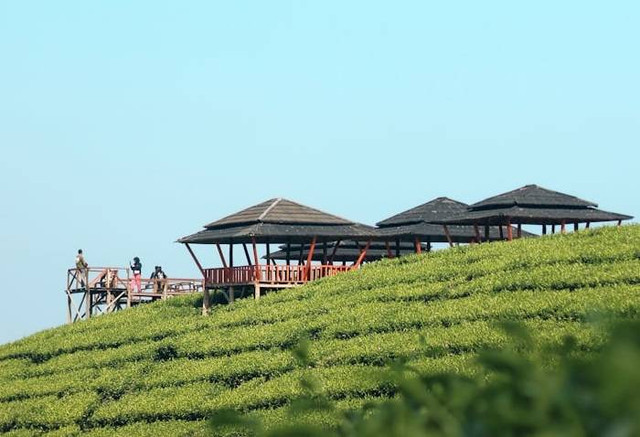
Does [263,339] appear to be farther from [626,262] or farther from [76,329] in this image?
[76,329]

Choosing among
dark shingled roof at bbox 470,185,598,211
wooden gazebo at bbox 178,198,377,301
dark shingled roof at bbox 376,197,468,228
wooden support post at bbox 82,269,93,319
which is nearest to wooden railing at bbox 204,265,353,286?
wooden gazebo at bbox 178,198,377,301

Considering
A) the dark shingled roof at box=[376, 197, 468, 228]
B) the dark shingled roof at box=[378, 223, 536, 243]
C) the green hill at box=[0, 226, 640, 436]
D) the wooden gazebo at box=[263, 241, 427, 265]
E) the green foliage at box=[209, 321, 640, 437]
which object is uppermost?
the dark shingled roof at box=[376, 197, 468, 228]

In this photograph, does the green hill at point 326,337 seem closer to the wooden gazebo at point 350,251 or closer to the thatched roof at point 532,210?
the thatched roof at point 532,210

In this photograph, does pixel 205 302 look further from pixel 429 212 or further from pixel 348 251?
pixel 348 251

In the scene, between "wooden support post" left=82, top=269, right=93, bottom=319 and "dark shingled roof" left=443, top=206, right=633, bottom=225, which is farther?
"wooden support post" left=82, top=269, right=93, bottom=319

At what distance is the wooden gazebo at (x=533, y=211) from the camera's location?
38.7m

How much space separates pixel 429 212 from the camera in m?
46.7

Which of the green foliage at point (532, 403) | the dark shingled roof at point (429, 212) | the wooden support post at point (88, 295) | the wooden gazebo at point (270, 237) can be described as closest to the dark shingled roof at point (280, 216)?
the wooden gazebo at point (270, 237)

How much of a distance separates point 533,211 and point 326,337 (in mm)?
11346

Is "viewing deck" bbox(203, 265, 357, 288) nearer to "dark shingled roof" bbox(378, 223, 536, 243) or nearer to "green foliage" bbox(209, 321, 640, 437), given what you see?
"dark shingled roof" bbox(378, 223, 536, 243)

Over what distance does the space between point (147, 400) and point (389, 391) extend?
7.84m

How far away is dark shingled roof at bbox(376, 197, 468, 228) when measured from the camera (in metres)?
46.1

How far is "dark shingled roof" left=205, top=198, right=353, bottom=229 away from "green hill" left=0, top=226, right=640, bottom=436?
3597 millimetres

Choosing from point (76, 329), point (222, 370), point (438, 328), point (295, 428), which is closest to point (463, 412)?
point (295, 428)
